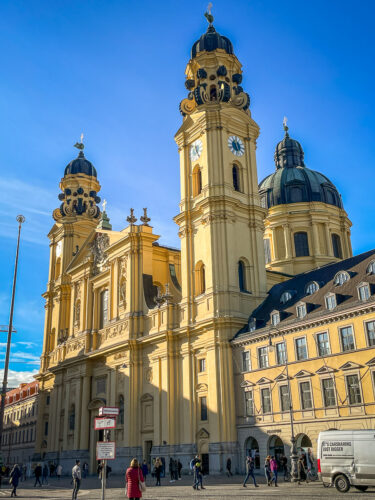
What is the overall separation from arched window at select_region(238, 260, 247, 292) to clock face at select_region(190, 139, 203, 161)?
10.9 m

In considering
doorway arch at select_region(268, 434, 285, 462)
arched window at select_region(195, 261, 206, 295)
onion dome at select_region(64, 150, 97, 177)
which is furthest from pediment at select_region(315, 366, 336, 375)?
onion dome at select_region(64, 150, 97, 177)

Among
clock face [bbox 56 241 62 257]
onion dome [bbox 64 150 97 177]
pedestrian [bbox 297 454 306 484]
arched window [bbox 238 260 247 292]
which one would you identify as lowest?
pedestrian [bbox 297 454 306 484]

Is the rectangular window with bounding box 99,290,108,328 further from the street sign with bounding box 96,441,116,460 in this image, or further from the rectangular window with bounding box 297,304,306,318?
the street sign with bounding box 96,441,116,460

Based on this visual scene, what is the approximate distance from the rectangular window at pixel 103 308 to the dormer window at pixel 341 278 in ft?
87.7

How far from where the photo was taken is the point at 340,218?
6334 centimetres

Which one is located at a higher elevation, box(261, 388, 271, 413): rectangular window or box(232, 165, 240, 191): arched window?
box(232, 165, 240, 191): arched window

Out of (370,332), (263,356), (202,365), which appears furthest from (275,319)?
(370,332)

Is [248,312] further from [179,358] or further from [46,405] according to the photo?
[46,405]

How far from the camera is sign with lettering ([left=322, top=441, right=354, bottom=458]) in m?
22.1

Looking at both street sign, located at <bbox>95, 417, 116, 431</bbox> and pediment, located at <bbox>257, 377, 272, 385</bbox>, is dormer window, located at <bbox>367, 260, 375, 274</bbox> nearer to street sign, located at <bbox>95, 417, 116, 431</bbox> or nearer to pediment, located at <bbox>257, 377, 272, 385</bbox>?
pediment, located at <bbox>257, 377, 272, 385</bbox>

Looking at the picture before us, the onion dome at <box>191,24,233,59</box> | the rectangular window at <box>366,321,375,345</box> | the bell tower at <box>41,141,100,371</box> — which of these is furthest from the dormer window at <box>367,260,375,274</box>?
the bell tower at <box>41,141,100,371</box>

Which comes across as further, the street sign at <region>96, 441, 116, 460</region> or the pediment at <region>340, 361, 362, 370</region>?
the pediment at <region>340, 361, 362, 370</region>

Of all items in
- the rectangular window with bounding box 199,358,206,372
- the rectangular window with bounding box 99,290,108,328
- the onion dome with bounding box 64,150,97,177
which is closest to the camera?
the rectangular window with bounding box 199,358,206,372

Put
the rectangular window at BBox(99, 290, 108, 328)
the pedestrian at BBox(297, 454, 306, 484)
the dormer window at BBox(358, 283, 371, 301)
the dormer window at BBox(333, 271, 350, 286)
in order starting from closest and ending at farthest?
the pedestrian at BBox(297, 454, 306, 484)
the dormer window at BBox(358, 283, 371, 301)
the dormer window at BBox(333, 271, 350, 286)
the rectangular window at BBox(99, 290, 108, 328)
